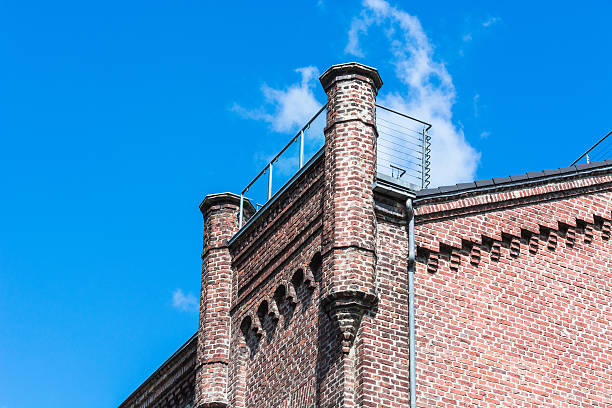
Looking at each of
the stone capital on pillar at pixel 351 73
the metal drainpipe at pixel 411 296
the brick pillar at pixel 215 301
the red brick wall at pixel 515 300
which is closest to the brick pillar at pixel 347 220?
the stone capital on pillar at pixel 351 73

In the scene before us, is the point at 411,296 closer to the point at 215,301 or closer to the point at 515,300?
the point at 515,300

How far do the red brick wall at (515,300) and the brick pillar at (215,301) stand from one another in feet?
14.7

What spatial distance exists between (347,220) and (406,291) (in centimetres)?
144

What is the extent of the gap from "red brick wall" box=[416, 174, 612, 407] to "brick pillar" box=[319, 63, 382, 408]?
1.06m

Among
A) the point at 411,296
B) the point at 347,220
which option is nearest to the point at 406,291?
the point at 411,296

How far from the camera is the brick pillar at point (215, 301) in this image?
1933cm

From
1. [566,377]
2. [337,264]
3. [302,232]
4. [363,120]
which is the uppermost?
[363,120]

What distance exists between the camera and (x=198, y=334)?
66.3 ft

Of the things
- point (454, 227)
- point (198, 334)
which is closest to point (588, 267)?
point (454, 227)

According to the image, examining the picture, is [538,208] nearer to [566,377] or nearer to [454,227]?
[454,227]

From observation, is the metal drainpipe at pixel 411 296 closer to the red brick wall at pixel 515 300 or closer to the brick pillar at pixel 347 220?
the red brick wall at pixel 515 300

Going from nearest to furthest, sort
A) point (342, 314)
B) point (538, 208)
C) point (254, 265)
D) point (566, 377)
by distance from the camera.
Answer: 1. point (342, 314)
2. point (566, 377)
3. point (538, 208)
4. point (254, 265)

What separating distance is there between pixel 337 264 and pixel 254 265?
350 centimetres

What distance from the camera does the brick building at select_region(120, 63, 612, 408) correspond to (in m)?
16.2
